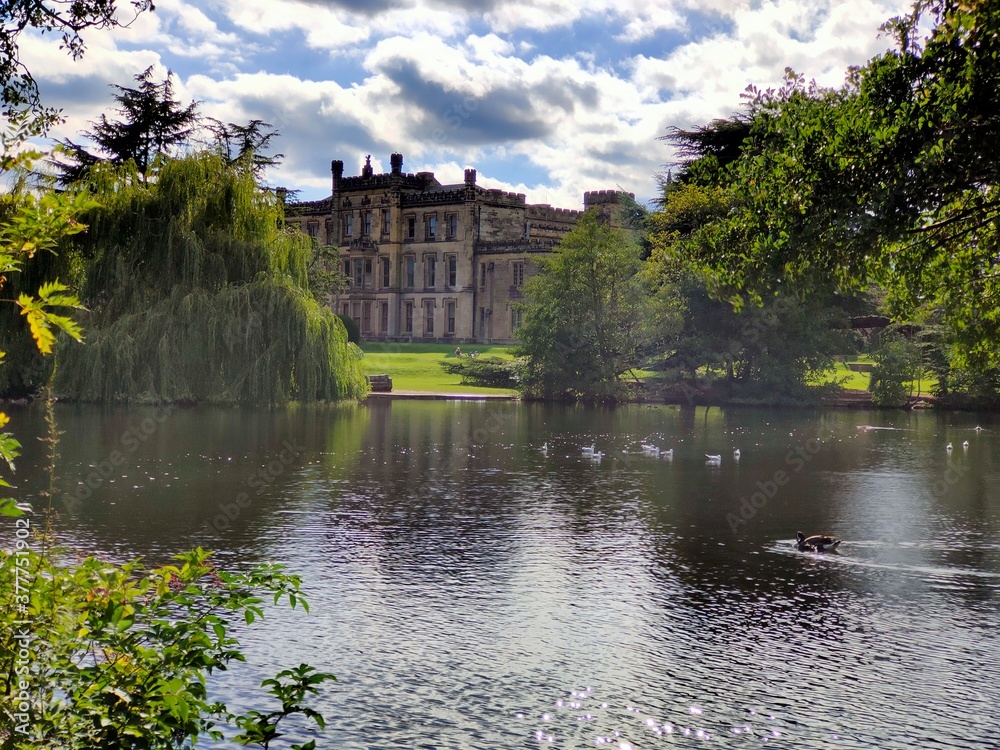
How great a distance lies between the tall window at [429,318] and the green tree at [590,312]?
137ft

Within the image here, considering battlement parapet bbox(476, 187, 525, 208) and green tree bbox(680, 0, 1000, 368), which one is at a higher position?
battlement parapet bbox(476, 187, 525, 208)

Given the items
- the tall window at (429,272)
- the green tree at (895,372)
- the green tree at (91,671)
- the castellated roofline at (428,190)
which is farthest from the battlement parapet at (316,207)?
the green tree at (91,671)

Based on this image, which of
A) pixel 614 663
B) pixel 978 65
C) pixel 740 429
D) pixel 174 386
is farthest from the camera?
pixel 740 429

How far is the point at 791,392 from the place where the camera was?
4981 centimetres

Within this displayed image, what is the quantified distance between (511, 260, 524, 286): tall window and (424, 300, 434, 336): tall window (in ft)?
27.6

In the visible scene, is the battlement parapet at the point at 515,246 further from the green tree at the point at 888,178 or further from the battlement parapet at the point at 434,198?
the green tree at the point at 888,178

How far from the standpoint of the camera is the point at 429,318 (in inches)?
3652

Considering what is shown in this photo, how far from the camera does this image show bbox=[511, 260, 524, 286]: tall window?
286ft

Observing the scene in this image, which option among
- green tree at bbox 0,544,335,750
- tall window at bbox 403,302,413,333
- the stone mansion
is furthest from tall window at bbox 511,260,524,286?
green tree at bbox 0,544,335,750

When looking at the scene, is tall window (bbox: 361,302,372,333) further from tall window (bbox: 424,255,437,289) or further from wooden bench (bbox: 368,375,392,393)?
wooden bench (bbox: 368,375,392,393)

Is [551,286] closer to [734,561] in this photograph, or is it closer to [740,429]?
[740,429]

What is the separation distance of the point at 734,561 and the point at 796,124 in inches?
240

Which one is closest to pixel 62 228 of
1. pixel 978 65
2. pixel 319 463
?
pixel 978 65

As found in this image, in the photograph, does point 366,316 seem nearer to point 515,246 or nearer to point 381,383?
point 515,246
